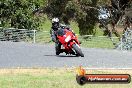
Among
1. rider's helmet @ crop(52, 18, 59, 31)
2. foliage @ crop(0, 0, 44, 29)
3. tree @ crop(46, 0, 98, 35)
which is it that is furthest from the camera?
tree @ crop(46, 0, 98, 35)

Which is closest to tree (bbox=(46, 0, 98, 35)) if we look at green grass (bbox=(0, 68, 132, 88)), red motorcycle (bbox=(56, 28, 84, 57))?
red motorcycle (bbox=(56, 28, 84, 57))

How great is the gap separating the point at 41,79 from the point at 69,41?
7.30 metres

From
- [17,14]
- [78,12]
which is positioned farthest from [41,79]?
[78,12]

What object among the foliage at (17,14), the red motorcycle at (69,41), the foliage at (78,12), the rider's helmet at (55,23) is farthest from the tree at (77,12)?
the red motorcycle at (69,41)

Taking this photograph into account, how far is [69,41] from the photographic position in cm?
1769

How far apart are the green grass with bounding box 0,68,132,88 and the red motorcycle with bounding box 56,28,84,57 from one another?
15.8ft

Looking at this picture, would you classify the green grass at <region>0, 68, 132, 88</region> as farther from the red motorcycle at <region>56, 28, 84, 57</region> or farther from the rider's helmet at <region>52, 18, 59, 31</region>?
the rider's helmet at <region>52, 18, 59, 31</region>

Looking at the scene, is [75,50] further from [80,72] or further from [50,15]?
[50,15]

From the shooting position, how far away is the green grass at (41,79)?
9.37m

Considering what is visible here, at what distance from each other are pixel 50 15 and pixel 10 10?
10.0m

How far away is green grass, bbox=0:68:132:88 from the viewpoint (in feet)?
30.7

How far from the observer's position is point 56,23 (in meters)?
18.0

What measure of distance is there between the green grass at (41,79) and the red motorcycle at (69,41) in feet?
15.8

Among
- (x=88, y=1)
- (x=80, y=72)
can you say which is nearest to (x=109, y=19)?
(x=88, y=1)
